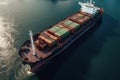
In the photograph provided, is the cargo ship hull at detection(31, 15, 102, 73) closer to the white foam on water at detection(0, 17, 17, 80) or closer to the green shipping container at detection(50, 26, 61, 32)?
the green shipping container at detection(50, 26, 61, 32)

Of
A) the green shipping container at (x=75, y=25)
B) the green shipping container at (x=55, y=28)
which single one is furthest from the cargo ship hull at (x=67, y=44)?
the green shipping container at (x=55, y=28)

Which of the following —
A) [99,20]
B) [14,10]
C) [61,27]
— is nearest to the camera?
[61,27]

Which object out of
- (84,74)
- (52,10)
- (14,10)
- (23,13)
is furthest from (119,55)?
(14,10)

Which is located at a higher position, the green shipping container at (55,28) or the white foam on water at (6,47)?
the green shipping container at (55,28)

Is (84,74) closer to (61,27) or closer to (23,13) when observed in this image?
(61,27)

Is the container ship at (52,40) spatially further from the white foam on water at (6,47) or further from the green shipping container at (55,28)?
the white foam on water at (6,47)

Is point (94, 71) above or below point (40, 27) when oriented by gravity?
below

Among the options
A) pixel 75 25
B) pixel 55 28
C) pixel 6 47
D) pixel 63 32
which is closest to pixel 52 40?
pixel 63 32
